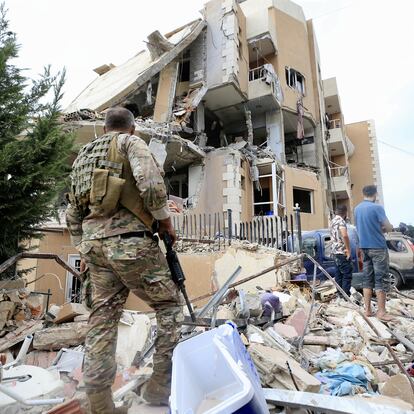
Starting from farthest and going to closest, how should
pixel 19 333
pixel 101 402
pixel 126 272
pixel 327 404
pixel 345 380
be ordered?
1. pixel 19 333
2. pixel 345 380
3. pixel 126 272
4. pixel 101 402
5. pixel 327 404

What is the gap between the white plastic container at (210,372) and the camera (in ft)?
4.26

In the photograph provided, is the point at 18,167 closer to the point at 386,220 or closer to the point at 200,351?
the point at 200,351

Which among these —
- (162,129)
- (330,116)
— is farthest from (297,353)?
(330,116)

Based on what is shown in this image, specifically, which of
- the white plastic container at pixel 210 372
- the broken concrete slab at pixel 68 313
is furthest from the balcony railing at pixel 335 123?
the white plastic container at pixel 210 372

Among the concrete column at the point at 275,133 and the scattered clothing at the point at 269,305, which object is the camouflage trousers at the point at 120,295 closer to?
the scattered clothing at the point at 269,305

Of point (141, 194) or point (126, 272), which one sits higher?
point (141, 194)

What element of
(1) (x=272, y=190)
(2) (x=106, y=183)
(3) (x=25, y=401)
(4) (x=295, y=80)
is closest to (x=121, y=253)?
(2) (x=106, y=183)

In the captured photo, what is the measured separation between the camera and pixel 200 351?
157 cm

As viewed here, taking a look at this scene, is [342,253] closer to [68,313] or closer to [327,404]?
[327,404]

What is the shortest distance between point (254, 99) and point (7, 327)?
14289mm

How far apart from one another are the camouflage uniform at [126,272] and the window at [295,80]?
656 inches

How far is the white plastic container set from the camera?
51.1 inches

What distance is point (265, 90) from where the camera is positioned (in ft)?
49.9

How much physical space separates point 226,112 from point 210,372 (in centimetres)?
1632
